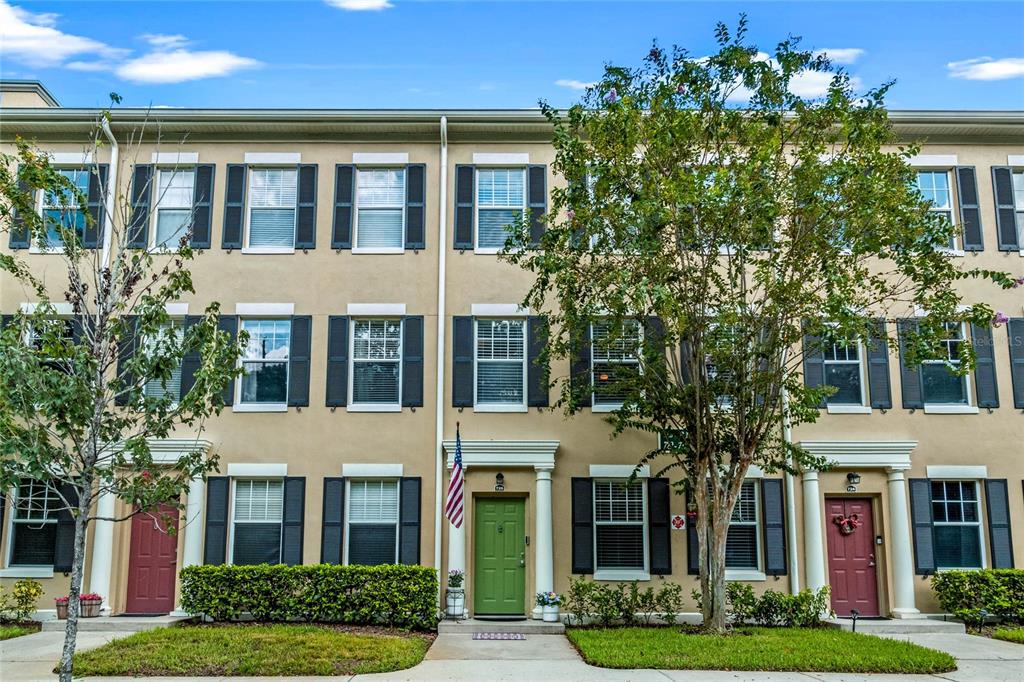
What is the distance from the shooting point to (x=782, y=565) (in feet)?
44.8

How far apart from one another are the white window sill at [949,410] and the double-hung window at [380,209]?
9347 millimetres

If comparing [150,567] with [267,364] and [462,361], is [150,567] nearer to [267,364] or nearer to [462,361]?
[267,364]

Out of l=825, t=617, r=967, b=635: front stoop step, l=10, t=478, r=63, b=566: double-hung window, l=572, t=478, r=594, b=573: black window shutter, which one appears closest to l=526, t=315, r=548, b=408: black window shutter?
l=572, t=478, r=594, b=573: black window shutter

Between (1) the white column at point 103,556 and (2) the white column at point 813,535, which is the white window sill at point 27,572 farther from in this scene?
(2) the white column at point 813,535

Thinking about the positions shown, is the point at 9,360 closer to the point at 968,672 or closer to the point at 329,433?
the point at 329,433

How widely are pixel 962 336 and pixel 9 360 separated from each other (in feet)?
46.1

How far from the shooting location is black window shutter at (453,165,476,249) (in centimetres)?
1457

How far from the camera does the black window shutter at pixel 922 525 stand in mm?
13688

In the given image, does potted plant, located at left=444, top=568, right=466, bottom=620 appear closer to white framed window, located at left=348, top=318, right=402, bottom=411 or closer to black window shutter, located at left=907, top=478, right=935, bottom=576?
white framed window, located at left=348, top=318, right=402, bottom=411

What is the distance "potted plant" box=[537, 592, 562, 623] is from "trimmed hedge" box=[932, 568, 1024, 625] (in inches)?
238

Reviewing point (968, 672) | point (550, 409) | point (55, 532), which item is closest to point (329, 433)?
point (550, 409)

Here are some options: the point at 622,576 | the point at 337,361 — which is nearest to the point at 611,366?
the point at 622,576

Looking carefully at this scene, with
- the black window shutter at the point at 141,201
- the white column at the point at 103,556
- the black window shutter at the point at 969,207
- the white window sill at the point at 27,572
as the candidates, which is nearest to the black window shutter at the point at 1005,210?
the black window shutter at the point at 969,207

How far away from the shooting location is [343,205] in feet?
48.1
